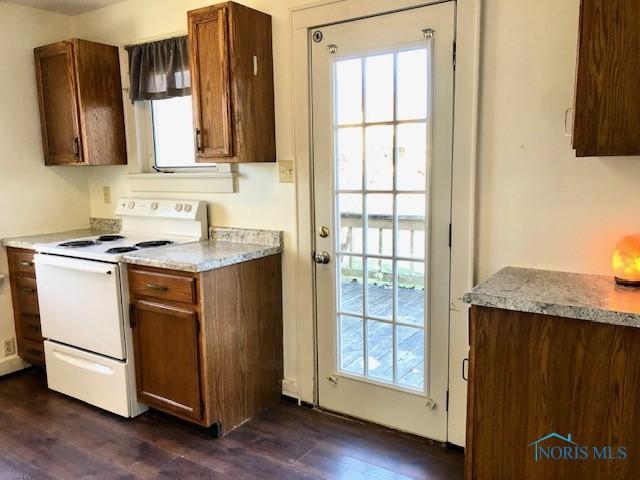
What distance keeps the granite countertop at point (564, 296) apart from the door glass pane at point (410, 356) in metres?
0.63

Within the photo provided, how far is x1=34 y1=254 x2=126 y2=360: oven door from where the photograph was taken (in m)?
2.60

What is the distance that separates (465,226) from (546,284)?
18.8 inches

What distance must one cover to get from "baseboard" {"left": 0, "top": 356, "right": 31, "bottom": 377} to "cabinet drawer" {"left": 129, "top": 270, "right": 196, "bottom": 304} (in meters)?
1.44

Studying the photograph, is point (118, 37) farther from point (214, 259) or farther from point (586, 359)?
point (586, 359)

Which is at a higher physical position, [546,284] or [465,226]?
[465,226]

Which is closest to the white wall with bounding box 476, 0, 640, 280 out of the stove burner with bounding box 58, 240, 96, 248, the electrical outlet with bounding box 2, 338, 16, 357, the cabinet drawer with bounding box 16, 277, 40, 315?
the stove burner with bounding box 58, 240, 96, 248

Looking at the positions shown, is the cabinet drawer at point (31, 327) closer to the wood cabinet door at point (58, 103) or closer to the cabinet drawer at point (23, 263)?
the cabinet drawer at point (23, 263)

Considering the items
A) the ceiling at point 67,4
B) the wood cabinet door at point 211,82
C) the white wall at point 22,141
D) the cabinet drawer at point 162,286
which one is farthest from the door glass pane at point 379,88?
the white wall at point 22,141

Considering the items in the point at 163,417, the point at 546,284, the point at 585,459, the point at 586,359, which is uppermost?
the point at 546,284

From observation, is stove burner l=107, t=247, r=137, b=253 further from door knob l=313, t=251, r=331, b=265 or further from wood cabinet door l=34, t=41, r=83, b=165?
door knob l=313, t=251, r=331, b=265

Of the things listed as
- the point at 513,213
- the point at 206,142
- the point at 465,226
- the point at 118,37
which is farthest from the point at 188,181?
the point at 513,213

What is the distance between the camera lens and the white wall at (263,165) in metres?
2.66

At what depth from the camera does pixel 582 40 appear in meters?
1.61

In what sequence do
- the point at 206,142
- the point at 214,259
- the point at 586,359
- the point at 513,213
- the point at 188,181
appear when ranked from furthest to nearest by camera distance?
the point at 188,181, the point at 206,142, the point at 214,259, the point at 513,213, the point at 586,359
